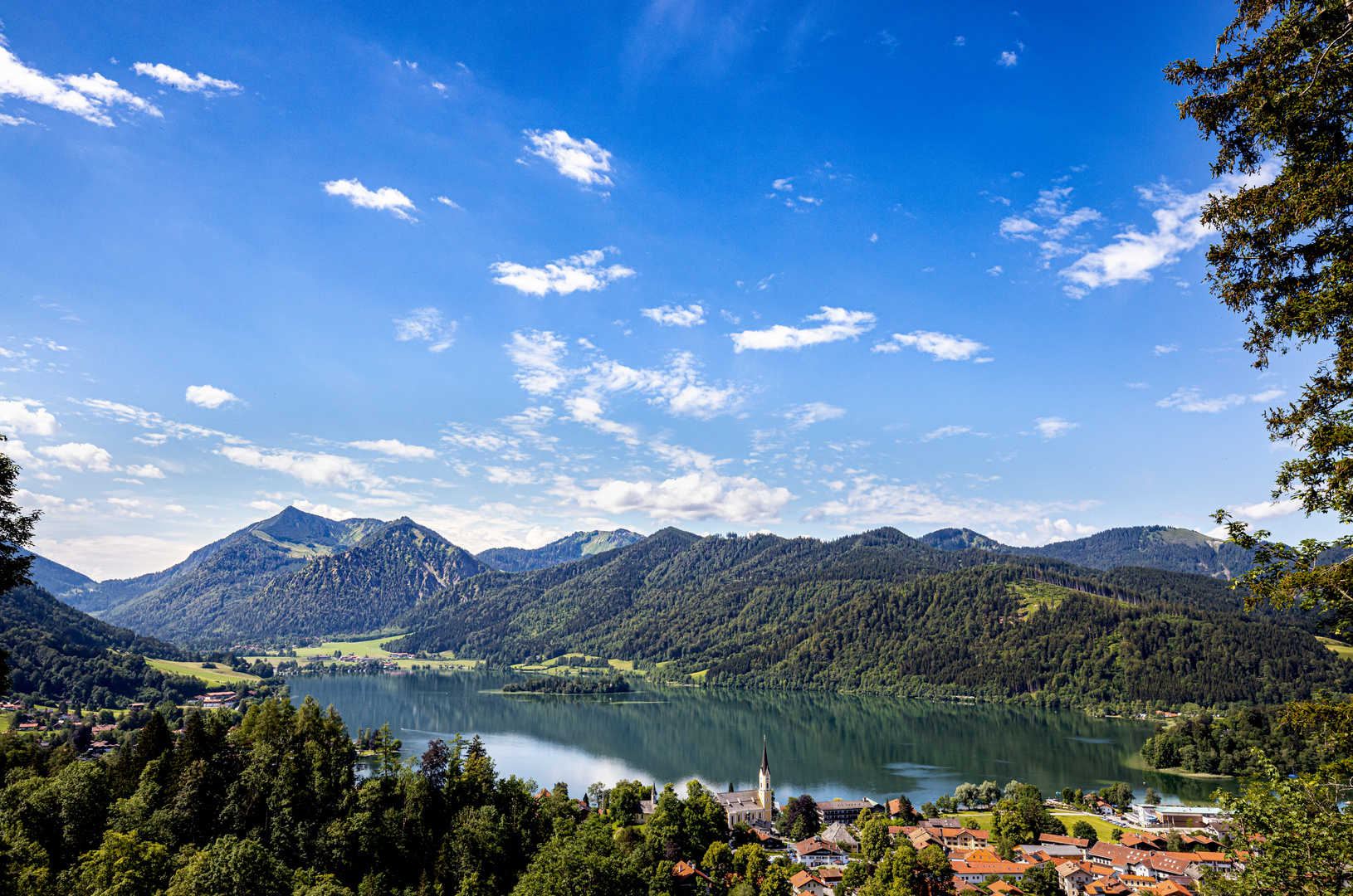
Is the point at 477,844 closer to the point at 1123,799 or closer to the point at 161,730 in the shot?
the point at 161,730

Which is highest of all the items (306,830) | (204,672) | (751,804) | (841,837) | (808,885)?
(306,830)

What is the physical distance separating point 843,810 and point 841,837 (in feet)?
37.8

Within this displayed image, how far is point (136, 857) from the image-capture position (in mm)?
28078

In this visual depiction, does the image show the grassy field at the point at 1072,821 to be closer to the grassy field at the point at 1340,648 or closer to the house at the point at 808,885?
the house at the point at 808,885

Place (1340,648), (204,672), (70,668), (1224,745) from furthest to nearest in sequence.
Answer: (204,672)
(1340,648)
(70,668)
(1224,745)

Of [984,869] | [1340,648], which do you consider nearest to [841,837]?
[984,869]

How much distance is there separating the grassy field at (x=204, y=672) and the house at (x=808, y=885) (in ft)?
515

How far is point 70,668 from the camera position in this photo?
131750mm

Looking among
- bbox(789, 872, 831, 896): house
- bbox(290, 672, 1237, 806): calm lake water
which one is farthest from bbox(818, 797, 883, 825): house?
bbox(789, 872, 831, 896): house

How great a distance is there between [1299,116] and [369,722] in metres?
147

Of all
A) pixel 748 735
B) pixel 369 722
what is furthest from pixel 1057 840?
pixel 369 722

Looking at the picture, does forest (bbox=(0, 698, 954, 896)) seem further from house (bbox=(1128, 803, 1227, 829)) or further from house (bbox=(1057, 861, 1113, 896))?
house (bbox=(1128, 803, 1227, 829))

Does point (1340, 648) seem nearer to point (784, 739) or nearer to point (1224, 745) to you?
point (1224, 745)

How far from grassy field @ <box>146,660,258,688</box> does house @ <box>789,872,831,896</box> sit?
15690 cm
